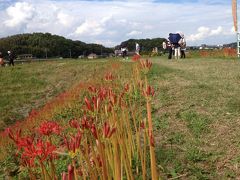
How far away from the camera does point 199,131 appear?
6.07m

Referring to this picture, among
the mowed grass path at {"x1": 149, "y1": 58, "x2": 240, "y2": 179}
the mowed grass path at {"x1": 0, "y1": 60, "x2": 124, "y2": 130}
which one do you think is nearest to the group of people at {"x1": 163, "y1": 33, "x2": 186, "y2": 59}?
the mowed grass path at {"x1": 0, "y1": 60, "x2": 124, "y2": 130}

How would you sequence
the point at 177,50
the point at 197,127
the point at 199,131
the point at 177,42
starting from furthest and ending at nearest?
the point at 177,50
the point at 177,42
the point at 197,127
the point at 199,131

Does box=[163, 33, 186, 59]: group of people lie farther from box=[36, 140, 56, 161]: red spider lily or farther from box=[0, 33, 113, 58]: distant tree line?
box=[0, 33, 113, 58]: distant tree line

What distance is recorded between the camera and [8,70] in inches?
1257

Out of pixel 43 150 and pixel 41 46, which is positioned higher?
pixel 43 150

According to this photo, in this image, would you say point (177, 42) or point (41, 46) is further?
point (41, 46)

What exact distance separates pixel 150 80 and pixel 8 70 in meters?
21.6

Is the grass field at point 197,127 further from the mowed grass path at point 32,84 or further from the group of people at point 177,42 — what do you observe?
the group of people at point 177,42

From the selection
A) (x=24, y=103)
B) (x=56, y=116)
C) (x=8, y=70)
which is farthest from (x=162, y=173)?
(x=8, y=70)

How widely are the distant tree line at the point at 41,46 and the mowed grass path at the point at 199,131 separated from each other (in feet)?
286

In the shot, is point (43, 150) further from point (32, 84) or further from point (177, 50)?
point (32, 84)

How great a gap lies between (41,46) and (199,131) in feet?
323

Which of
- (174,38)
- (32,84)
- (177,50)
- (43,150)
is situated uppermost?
(174,38)

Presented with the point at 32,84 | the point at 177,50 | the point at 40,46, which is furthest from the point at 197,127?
the point at 40,46
